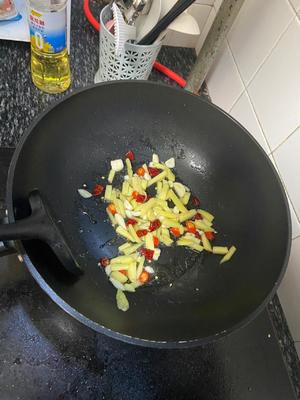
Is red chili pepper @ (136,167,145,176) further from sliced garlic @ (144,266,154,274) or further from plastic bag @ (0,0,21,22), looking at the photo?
plastic bag @ (0,0,21,22)

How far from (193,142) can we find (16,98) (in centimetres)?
42

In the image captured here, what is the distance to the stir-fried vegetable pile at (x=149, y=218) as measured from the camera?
0.65 meters

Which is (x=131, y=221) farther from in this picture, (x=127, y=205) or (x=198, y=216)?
(x=198, y=216)

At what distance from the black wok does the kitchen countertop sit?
0.30ft

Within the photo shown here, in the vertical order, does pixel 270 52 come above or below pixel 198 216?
above

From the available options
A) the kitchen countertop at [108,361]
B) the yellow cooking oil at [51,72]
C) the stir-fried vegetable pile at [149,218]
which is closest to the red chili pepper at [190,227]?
the stir-fried vegetable pile at [149,218]

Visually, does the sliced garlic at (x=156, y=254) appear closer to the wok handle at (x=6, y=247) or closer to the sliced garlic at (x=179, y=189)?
the sliced garlic at (x=179, y=189)

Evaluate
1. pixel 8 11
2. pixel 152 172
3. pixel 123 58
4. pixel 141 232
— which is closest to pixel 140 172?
pixel 152 172

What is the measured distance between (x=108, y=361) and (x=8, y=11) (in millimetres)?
787

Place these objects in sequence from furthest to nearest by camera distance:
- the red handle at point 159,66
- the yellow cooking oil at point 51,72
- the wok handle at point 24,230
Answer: the red handle at point 159,66
the yellow cooking oil at point 51,72
the wok handle at point 24,230

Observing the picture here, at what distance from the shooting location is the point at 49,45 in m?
0.71

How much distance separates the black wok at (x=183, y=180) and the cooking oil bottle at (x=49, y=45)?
16 cm

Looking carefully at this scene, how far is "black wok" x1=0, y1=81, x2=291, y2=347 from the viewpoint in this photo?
0.52 meters

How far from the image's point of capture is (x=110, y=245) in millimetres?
659
